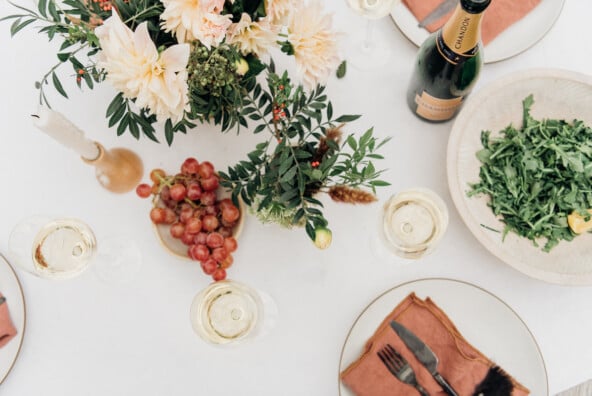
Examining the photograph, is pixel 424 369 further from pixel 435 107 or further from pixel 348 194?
pixel 435 107

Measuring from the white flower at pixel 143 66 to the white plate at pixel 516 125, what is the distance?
18.2 inches

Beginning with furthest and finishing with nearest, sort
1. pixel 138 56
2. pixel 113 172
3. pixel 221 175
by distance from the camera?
1. pixel 113 172
2. pixel 221 175
3. pixel 138 56

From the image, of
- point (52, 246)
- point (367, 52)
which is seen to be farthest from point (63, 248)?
point (367, 52)

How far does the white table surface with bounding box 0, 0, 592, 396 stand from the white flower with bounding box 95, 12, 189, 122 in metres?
0.34

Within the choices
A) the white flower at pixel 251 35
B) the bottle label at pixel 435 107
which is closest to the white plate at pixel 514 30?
the bottle label at pixel 435 107

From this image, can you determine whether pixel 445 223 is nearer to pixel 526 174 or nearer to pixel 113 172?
pixel 526 174

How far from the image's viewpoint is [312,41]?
61 centimetres

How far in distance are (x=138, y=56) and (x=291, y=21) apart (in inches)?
7.3

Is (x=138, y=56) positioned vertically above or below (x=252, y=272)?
above

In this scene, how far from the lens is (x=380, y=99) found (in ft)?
2.99

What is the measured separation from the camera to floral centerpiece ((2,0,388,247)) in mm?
545

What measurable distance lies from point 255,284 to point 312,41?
437mm

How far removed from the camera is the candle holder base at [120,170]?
2.79 feet

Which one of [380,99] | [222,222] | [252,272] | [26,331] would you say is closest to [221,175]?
[222,222]
